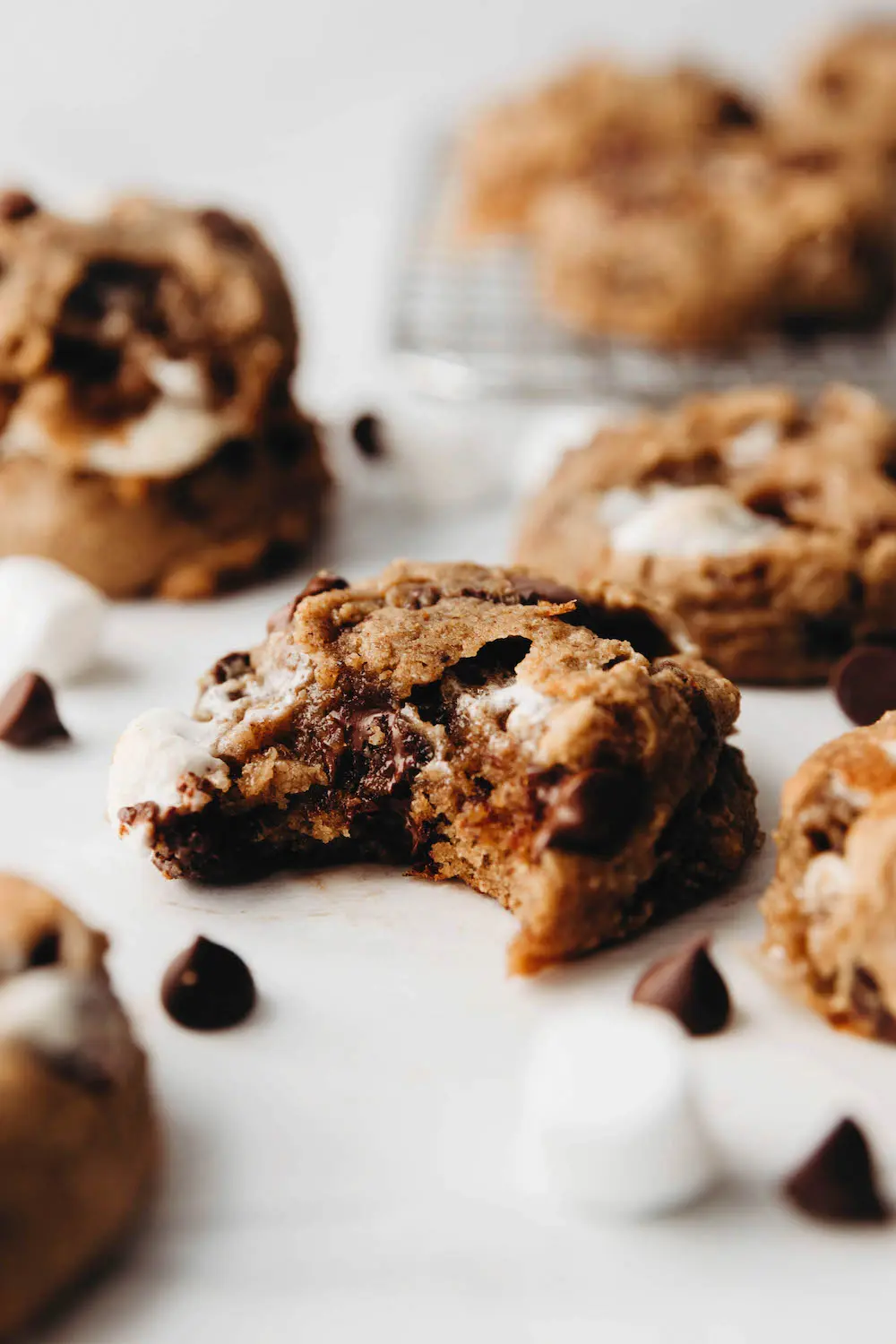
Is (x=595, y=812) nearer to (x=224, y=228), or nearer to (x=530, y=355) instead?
(x=224, y=228)

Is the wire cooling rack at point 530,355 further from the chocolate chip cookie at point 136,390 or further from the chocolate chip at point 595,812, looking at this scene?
the chocolate chip at point 595,812

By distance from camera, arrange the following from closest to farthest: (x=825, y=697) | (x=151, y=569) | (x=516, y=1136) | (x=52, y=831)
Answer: (x=516, y=1136)
(x=52, y=831)
(x=825, y=697)
(x=151, y=569)

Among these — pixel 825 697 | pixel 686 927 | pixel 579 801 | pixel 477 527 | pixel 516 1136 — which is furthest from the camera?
pixel 477 527

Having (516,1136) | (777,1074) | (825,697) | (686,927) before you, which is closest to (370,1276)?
(516,1136)

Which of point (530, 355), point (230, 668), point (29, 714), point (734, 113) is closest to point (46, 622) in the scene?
point (29, 714)

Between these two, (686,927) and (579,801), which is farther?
(686,927)

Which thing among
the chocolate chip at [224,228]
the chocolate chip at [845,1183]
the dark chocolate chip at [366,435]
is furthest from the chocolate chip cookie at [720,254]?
the chocolate chip at [845,1183]

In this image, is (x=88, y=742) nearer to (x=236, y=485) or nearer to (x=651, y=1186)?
(x=236, y=485)

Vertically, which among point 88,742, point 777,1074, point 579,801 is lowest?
point 88,742

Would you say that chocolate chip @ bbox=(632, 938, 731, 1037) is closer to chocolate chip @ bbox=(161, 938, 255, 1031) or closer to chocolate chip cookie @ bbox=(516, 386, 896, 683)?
chocolate chip @ bbox=(161, 938, 255, 1031)
